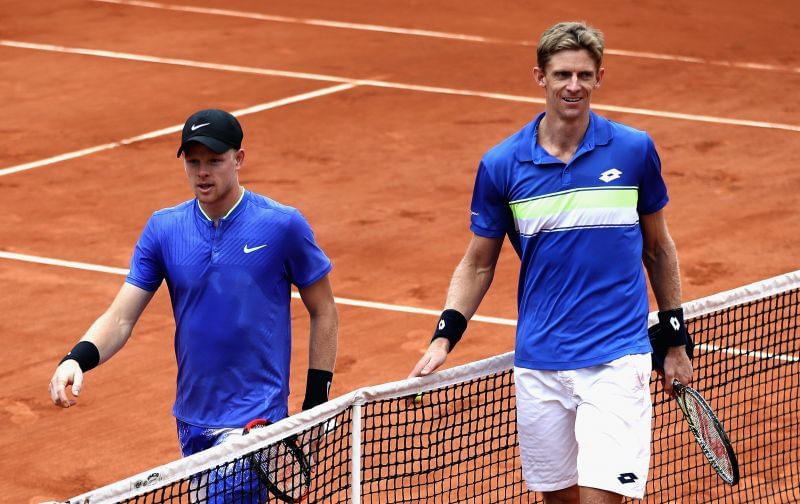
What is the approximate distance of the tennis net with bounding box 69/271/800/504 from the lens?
17.1 feet

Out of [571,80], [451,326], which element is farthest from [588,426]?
[571,80]

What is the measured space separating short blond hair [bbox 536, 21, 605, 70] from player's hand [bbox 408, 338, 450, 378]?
1.13 m

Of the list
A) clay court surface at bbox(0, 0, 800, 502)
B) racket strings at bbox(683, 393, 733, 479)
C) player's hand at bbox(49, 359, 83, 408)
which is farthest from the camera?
clay court surface at bbox(0, 0, 800, 502)

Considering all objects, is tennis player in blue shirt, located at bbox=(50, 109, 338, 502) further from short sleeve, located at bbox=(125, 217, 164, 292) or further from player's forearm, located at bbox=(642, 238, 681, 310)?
player's forearm, located at bbox=(642, 238, 681, 310)

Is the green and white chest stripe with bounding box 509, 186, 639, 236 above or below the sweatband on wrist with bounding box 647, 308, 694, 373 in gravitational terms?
above

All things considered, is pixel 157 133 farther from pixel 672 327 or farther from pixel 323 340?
pixel 672 327

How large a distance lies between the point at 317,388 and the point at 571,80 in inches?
58.4

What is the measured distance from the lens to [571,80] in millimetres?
5422

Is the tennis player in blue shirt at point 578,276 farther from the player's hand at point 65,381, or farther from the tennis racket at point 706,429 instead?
the player's hand at point 65,381

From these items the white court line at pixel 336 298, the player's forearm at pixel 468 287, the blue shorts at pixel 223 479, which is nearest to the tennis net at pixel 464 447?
the blue shorts at pixel 223 479

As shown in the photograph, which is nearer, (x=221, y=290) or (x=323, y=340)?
(x=221, y=290)

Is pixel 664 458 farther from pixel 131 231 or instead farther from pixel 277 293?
pixel 131 231

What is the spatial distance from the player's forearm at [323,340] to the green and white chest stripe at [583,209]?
84 cm

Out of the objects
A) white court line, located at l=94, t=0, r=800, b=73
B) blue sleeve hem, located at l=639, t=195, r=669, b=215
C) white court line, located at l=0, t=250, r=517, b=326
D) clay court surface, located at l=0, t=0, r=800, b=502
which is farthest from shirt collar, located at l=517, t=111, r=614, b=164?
white court line, located at l=94, t=0, r=800, b=73
